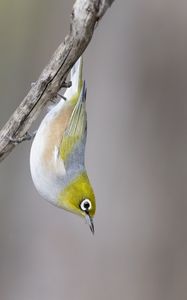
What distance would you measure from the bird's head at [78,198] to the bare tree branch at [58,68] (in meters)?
0.53

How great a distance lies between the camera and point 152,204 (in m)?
3.51

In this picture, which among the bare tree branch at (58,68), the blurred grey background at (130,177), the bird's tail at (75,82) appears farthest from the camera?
the blurred grey background at (130,177)

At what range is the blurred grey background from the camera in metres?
3.43

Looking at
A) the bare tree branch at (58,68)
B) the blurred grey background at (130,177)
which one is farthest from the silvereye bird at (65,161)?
the blurred grey background at (130,177)

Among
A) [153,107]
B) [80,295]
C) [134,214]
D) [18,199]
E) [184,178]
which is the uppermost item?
[153,107]

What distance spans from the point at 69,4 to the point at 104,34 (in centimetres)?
44

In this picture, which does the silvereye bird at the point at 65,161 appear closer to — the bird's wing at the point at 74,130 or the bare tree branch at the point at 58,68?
the bird's wing at the point at 74,130

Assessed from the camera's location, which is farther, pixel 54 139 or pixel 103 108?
pixel 103 108

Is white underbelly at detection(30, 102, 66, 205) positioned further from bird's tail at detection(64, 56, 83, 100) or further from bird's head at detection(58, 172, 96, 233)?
bird's tail at detection(64, 56, 83, 100)

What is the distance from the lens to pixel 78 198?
278 cm

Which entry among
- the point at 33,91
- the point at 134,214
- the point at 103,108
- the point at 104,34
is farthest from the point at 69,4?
the point at 33,91

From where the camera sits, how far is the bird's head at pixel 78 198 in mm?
2764

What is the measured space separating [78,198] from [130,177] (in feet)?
2.47

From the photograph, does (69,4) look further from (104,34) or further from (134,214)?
(134,214)
